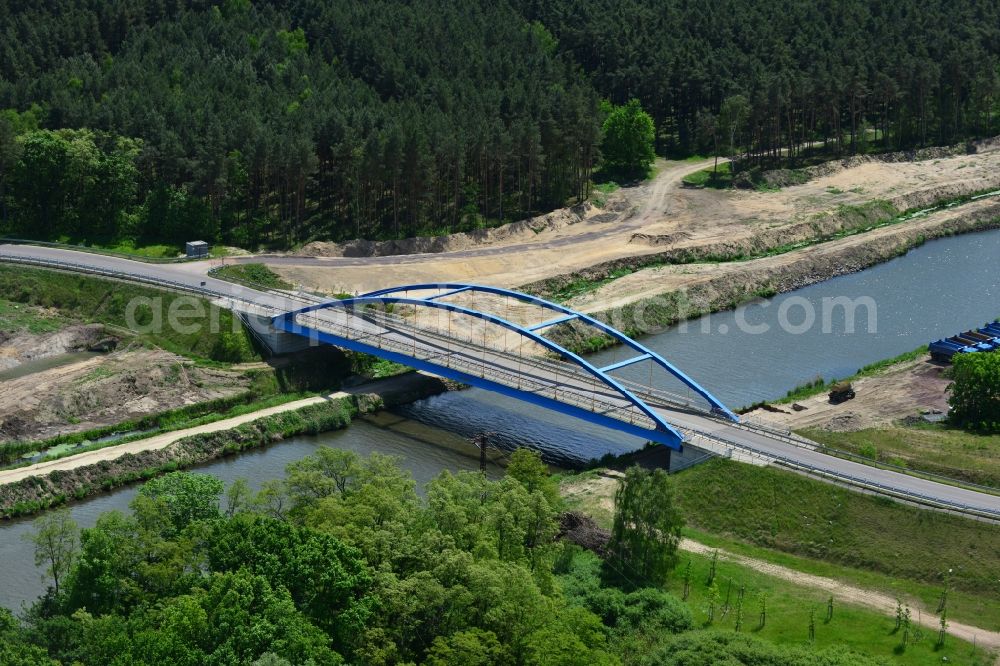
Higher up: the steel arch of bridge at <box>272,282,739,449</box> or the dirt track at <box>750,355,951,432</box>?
the steel arch of bridge at <box>272,282,739,449</box>

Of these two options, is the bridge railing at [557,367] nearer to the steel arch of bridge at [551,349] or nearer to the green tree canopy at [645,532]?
the steel arch of bridge at [551,349]

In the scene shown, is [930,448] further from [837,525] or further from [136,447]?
[136,447]

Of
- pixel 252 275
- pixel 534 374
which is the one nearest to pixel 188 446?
pixel 534 374

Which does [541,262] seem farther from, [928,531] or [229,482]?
[928,531]

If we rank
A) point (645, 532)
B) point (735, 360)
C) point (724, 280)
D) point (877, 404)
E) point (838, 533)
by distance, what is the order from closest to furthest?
point (645, 532) → point (838, 533) → point (877, 404) → point (735, 360) → point (724, 280)

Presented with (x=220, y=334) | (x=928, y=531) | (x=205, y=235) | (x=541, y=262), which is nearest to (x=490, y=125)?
(x=541, y=262)

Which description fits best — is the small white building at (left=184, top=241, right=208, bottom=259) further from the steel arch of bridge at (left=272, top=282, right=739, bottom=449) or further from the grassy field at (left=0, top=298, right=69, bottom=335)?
the steel arch of bridge at (left=272, top=282, right=739, bottom=449)

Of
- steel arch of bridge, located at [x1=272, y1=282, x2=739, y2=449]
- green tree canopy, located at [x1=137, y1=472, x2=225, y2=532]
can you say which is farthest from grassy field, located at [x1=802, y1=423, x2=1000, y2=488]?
green tree canopy, located at [x1=137, y1=472, x2=225, y2=532]
